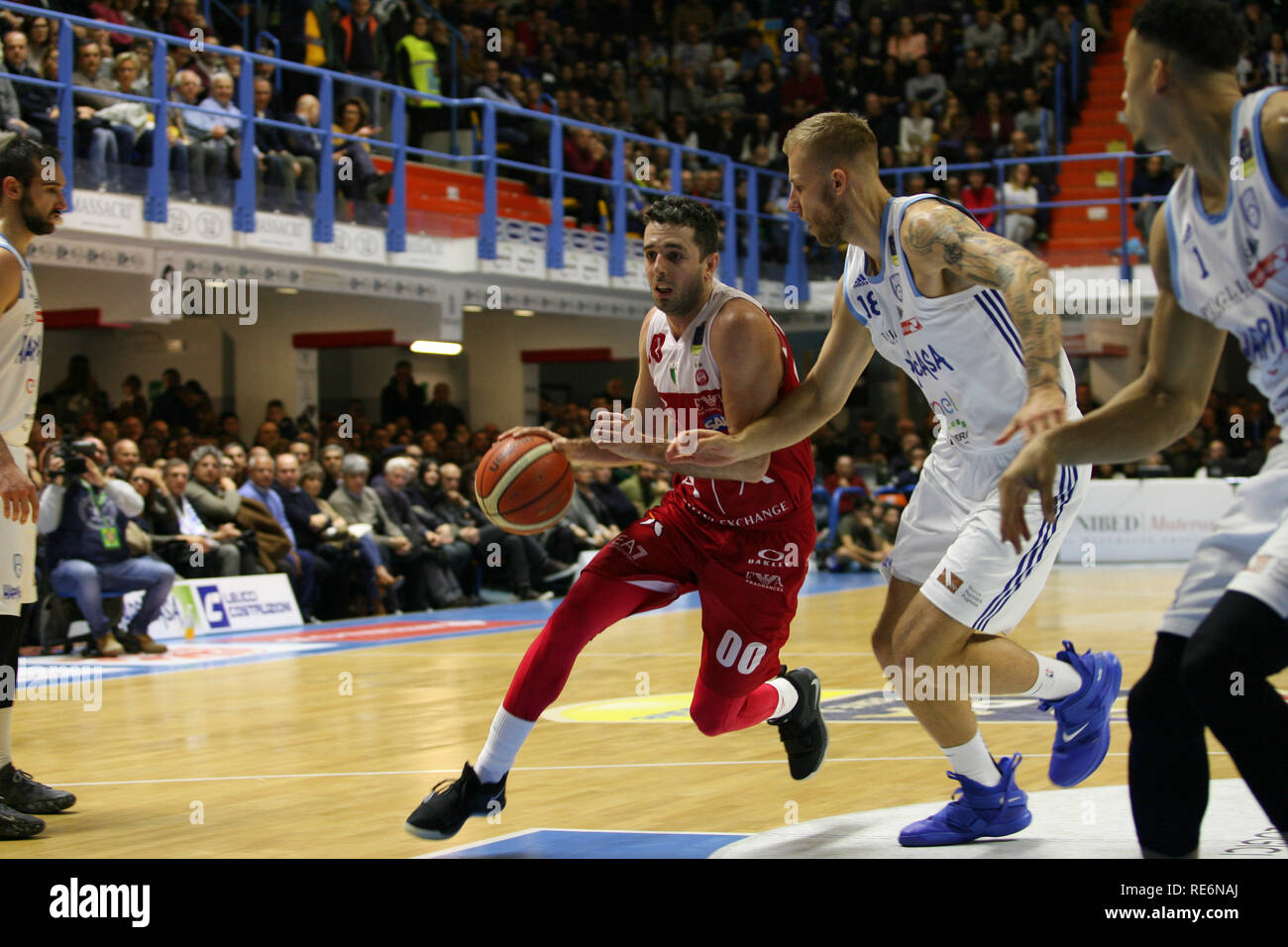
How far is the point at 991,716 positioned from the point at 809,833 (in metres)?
2.54

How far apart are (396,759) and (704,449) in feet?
7.58

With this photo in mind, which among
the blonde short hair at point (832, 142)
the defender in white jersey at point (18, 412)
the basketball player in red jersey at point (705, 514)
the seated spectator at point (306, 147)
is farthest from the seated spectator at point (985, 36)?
the defender in white jersey at point (18, 412)

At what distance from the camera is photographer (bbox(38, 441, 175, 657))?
367 inches

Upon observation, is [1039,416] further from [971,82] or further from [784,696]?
[971,82]

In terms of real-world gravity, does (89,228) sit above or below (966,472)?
above

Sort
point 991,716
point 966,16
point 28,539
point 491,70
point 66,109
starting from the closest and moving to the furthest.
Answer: point 28,539 < point 991,716 < point 66,109 < point 491,70 < point 966,16

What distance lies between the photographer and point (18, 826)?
4.39 m

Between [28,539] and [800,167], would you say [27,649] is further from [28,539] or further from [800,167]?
[800,167]

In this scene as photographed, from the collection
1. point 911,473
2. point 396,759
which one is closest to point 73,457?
point 396,759

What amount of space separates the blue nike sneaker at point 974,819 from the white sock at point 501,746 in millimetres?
1078

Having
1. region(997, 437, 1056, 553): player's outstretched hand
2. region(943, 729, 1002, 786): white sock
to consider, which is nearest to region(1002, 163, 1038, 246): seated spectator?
region(943, 729, 1002, 786): white sock

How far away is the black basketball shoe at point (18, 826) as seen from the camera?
4379 millimetres
